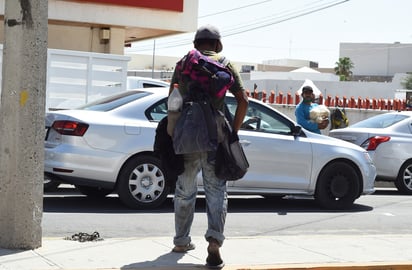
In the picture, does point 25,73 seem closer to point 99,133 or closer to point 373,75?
point 99,133

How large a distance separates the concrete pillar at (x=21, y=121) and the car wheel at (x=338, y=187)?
524cm

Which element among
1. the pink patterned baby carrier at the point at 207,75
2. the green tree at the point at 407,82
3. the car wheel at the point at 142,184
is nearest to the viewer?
the pink patterned baby carrier at the point at 207,75

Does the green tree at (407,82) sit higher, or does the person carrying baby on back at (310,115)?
the green tree at (407,82)

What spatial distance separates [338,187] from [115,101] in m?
3.39

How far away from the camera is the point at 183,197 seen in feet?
20.9

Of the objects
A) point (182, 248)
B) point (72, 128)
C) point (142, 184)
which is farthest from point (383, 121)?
point (182, 248)

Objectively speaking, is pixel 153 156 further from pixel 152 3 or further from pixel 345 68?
pixel 345 68

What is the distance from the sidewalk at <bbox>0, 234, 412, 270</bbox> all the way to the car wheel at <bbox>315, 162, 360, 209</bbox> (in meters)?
2.71

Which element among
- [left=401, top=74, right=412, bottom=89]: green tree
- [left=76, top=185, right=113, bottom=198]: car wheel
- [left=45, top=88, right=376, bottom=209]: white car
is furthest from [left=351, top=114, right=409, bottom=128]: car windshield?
[left=401, top=74, right=412, bottom=89]: green tree

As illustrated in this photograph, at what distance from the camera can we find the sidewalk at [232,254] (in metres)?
6.12

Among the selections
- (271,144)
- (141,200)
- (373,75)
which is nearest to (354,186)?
(271,144)

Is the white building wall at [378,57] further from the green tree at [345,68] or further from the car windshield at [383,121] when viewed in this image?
the car windshield at [383,121]

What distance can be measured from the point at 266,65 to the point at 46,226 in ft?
364

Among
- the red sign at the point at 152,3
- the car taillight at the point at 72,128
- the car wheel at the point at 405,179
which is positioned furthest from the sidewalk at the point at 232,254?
the red sign at the point at 152,3
